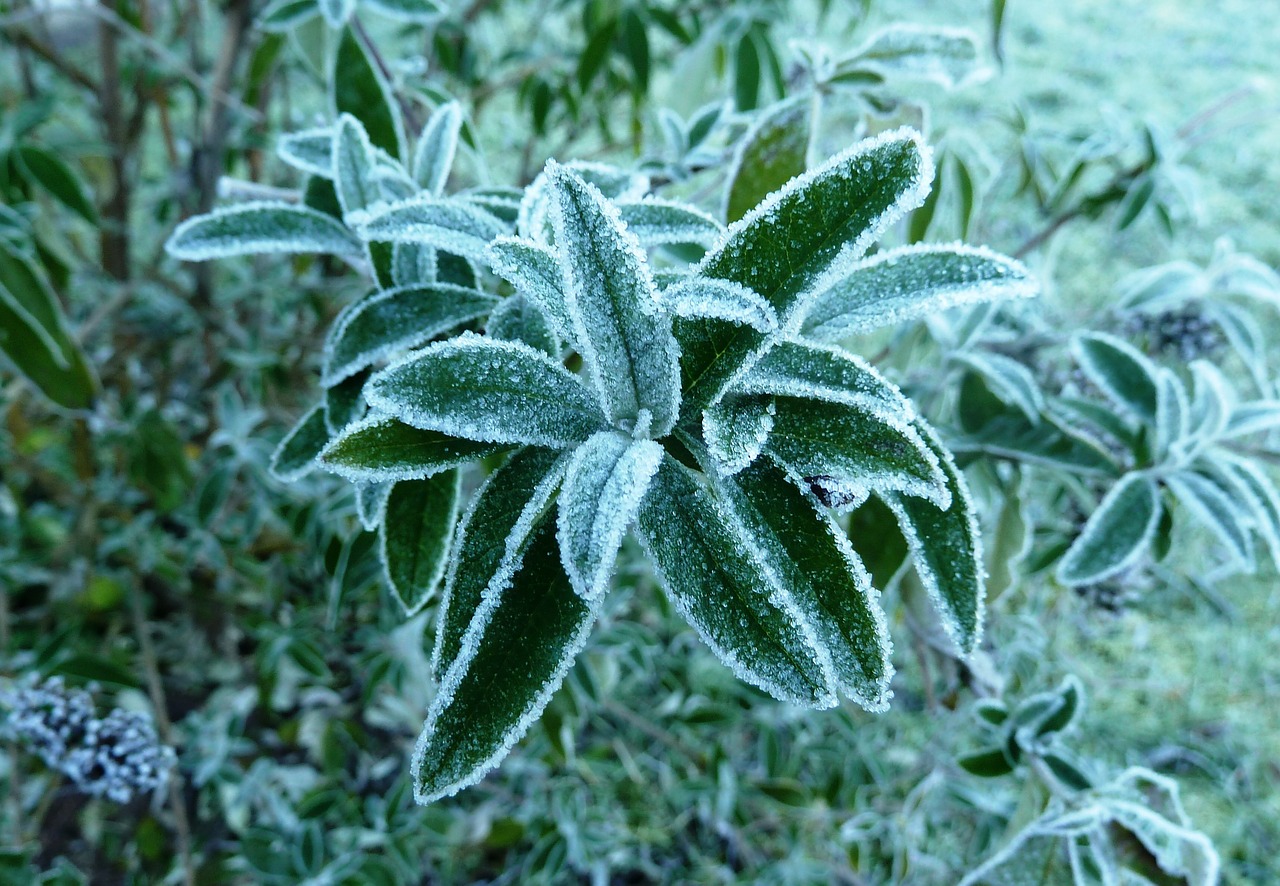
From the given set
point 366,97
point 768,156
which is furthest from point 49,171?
point 768,156

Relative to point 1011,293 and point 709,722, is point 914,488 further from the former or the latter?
point 709,722

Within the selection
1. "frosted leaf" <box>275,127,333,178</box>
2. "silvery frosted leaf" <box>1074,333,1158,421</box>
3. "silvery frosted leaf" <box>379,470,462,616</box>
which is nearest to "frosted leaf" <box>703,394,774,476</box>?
"silvery frosted leaf" <box>379,470,462,616</box>

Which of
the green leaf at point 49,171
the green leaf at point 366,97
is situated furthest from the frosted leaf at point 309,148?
the green leaf at point 49,171

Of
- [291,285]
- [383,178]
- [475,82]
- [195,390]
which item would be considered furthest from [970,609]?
[195,390]

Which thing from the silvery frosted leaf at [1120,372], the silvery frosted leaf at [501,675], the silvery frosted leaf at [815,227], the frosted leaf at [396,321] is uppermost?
the silvery frosted leaf at [815,227]

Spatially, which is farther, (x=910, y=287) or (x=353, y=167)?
(x=353, y=167)

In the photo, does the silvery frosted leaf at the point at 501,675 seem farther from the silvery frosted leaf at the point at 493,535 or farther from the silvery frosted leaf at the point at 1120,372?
the silvery frosted leaf at the point at 1120,372

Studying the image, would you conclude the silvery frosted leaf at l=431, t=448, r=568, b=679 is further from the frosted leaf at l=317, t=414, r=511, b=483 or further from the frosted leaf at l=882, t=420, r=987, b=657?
the frosted leaf at l=882, t=420, r=987, b=657

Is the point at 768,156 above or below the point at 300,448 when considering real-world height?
above

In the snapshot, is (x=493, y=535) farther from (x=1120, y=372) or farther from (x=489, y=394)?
(x=1120, y=372)
